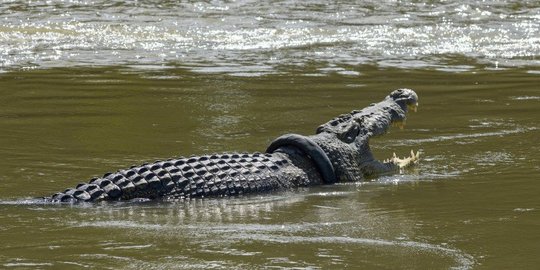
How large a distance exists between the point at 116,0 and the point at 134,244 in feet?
44.4

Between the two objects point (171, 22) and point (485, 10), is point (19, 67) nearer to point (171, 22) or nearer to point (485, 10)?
point (171, 22)

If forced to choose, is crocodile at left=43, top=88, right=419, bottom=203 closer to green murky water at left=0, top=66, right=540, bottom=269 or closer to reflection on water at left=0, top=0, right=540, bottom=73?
green murky water at left=0, top=66, right=540, bottom=269

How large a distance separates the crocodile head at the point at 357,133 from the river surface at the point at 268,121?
0.22 metres

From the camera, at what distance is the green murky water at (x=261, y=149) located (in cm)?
543

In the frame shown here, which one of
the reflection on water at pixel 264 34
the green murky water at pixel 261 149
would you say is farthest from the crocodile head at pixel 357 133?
the reflection on water at pixel 264 34

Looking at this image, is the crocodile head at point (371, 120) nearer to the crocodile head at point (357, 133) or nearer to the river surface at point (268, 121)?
the crocodile head at point (357, 133)

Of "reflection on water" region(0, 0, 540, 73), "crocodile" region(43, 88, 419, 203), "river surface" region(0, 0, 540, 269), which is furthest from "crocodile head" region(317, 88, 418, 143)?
"reflection on water" region(0, 0, 540, 73)

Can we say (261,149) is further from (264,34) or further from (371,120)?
(264,34)

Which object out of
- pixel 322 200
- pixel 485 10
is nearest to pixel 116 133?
pixel 322 200

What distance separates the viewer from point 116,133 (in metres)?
9.28

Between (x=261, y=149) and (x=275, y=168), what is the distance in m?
1.36

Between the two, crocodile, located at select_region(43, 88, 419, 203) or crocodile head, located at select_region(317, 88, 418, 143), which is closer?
crocodile, located at select_region(43, 88, 419, 203)

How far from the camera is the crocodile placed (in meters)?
6.70

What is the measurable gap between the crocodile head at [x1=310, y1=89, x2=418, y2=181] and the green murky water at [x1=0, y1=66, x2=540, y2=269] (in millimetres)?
191
